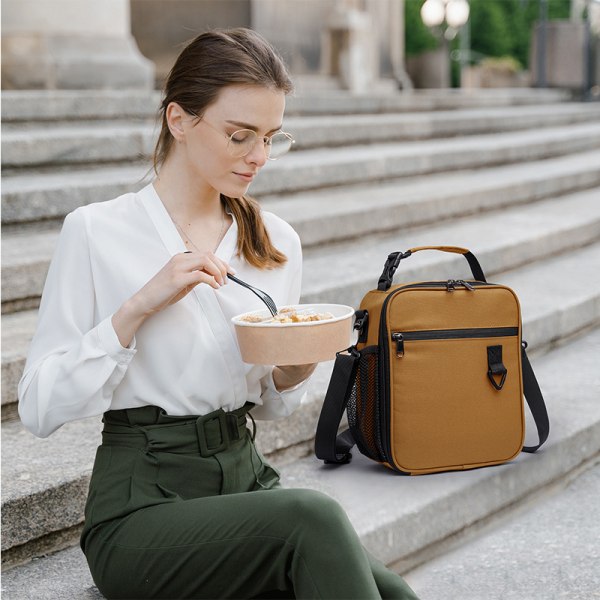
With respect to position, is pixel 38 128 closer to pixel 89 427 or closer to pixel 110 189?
pixel 110 189

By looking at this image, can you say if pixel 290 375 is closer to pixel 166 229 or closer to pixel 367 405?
pixel 166 229

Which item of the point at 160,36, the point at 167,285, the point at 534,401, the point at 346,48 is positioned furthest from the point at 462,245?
the point at 346,48

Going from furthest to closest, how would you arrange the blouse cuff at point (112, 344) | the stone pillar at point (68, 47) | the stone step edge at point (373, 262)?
the stone pillar at point (68, 47) → the stone step edge at point (373, 262) → the blouse cuff at point (112, 344)

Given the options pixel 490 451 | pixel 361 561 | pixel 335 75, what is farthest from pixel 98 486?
pixel 335 75

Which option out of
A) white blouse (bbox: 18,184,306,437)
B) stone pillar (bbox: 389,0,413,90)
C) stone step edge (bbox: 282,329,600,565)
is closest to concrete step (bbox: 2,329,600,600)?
stone step edge (bbox: 282,329,600,565)

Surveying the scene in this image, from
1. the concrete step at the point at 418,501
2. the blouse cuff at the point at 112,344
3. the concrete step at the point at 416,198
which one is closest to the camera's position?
the blouse cuff at the point at 112,344

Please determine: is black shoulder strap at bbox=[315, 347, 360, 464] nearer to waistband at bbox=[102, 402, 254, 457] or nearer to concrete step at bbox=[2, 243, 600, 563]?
concrete step at bbox=[2, 243, 600, 563]

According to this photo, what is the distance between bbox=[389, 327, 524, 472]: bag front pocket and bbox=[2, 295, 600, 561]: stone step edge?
0.35 metres

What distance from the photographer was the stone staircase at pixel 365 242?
2.67 metres

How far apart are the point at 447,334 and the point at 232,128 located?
117 centimetres

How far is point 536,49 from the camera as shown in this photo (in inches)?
575

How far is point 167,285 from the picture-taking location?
1.88 m

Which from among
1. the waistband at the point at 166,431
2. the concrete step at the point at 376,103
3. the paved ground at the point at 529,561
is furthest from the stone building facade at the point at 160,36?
the paved ground at the point at 529,561

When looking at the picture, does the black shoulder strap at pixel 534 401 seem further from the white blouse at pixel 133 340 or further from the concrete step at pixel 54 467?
the white blouse at pixel 133 340
